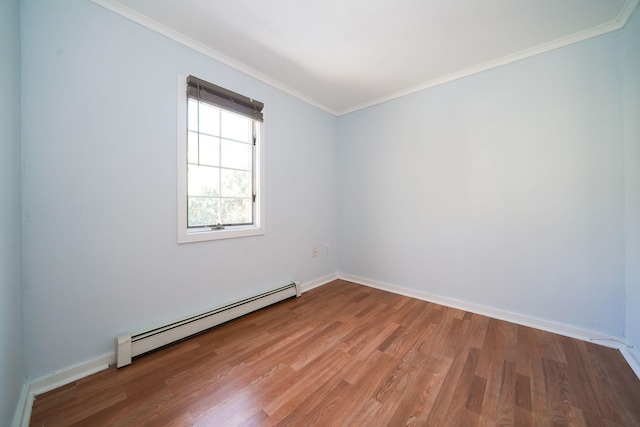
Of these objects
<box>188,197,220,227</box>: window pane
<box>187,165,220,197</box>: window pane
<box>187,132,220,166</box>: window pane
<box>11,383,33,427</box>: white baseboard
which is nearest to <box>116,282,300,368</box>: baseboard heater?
<box>11,383,33,427</box>: white baseboard

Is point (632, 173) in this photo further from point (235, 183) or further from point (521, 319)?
point (235, 183)

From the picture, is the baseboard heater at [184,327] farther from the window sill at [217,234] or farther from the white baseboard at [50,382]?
the window sill at [217,234]

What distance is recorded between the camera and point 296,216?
2.89 metres

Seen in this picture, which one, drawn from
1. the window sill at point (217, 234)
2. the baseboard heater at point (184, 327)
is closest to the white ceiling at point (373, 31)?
the window sill at point (217, 234)

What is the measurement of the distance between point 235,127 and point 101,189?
1247 mm

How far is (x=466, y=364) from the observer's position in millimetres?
1578

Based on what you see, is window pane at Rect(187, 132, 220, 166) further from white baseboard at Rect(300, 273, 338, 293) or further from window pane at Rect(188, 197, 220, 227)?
white baseboard at Rect(300, 273, 338, 293)

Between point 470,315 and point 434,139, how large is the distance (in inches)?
75.7

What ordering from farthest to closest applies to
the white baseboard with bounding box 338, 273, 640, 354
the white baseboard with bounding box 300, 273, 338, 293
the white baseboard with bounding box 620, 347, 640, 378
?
the white baseboard with bounding box 300, 273, 338, 293 → the white baseboard with bounding box 338, 273, 640, 354 → the white baseboard with bounding box 620, 347, 640, 378

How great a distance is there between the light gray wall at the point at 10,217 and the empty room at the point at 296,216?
2 cm

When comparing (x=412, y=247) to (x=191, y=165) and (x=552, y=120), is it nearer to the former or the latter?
(x=552, y=120)

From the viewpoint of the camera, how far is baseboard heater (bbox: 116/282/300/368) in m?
1.56

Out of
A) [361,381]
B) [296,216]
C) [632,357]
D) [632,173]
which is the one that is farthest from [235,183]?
[632,357]

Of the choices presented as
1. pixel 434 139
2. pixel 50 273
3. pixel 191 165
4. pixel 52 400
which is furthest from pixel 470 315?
pixel 50 273
